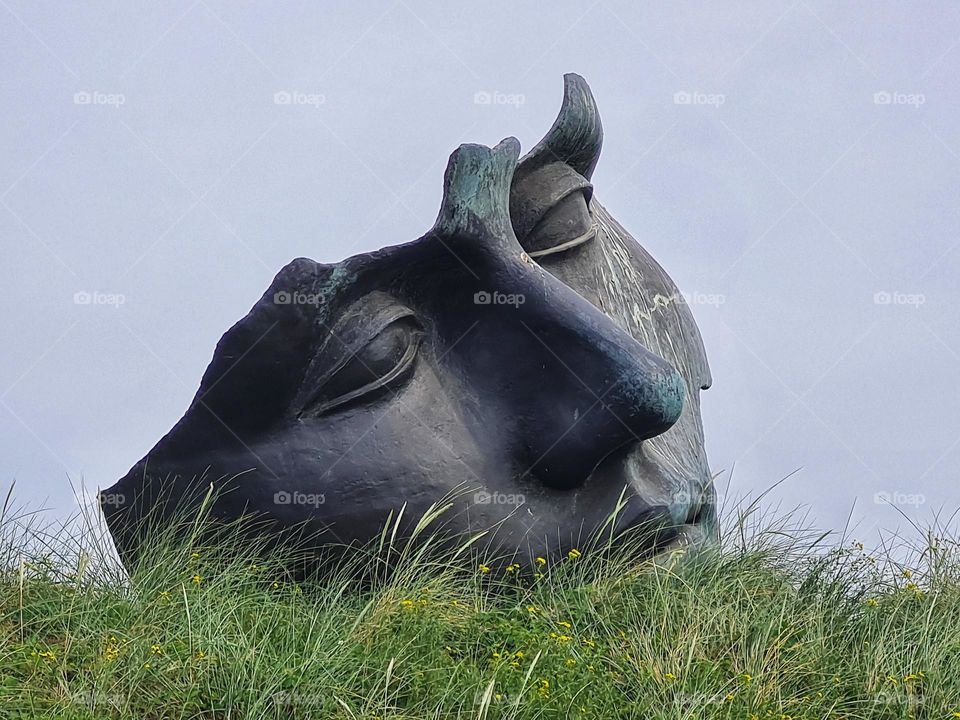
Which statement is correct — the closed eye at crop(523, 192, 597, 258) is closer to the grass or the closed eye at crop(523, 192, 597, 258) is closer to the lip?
the lip

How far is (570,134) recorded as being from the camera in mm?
6527

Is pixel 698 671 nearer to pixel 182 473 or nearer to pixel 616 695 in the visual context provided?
pixel 616 695

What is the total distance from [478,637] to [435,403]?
1069mm

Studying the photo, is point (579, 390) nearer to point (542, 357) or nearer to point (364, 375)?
point (542, 357)

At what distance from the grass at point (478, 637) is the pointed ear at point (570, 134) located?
1794 mm

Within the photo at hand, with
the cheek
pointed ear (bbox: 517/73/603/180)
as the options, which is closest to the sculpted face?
the cheek

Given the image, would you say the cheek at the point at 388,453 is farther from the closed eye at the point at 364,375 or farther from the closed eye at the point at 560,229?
the closed eye at the point at 560,229

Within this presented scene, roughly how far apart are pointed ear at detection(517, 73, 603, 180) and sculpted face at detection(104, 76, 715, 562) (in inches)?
23.0

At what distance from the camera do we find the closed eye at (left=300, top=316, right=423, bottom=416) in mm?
5551

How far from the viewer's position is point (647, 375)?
5.61 metres

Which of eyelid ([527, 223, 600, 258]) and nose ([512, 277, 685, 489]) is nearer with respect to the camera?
nose ([512, 277, 685, 489])

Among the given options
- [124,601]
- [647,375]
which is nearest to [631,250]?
[647,375]

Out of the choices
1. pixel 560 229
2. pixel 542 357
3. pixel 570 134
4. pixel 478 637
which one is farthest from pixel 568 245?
pixel 478 637

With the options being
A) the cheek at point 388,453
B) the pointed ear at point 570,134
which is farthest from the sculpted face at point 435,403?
the pointed ear at point 570,134
